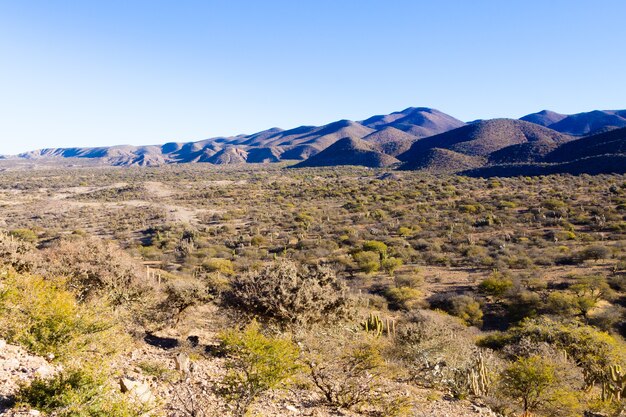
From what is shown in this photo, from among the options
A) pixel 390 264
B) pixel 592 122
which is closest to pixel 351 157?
pixel 390 264

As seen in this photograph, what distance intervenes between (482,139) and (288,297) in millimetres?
124073

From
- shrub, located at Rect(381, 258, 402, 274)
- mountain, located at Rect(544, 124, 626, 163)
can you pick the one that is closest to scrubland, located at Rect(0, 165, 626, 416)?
shrub, located at Rect(381, 258, 402, 274)

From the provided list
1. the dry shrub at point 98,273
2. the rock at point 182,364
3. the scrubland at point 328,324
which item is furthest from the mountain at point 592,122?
the rock at point 182,364

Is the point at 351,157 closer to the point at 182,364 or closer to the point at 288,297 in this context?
the point at 288,297

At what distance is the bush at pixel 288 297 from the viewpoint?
10609 mm

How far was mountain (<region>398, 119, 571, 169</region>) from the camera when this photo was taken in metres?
111

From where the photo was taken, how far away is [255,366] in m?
6.64

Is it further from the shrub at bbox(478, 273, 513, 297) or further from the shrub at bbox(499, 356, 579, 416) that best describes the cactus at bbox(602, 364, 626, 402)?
the shrub at bbox(478, 273, 513, 297)

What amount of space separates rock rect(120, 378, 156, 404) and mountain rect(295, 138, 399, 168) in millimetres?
116526

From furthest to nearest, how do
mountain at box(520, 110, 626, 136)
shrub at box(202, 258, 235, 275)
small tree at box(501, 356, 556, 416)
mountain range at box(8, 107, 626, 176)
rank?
1. mountain at box(520, 110, 626, 136)
2. mountain range at box(8, 107, 626, 176)
3. shrub at box(202, 258, 235, 275)
4. small tree at box(501, 356, 556, 416)

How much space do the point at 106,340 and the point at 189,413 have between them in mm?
2744

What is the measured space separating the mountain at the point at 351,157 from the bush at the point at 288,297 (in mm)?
111521

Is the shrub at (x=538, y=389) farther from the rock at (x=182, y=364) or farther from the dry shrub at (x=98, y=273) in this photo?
the dry shrub at (x=98, y=273)

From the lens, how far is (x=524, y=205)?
4128 centimetres
